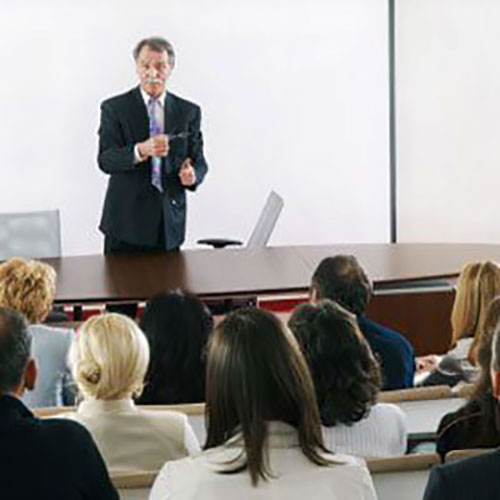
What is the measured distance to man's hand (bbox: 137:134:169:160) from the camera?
5.49 m

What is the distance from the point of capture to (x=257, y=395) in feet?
6.84

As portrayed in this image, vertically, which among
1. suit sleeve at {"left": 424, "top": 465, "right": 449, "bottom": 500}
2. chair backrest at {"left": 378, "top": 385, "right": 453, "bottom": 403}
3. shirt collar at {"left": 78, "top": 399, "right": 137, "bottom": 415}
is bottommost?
chair backrest at {"left": 378, "top": 385, "right": 453, "bottom": 403}

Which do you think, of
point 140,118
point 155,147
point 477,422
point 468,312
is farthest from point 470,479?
point 140,118

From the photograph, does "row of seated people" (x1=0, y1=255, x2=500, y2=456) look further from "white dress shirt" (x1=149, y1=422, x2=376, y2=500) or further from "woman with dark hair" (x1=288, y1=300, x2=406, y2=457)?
"white dress shirt" (x1=149, y1=422, x2=376, y2=500)

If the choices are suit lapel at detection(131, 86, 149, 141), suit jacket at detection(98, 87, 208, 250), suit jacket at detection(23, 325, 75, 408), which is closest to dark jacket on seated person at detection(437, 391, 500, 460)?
suit jacket at detection(23, 325, 75, 408)

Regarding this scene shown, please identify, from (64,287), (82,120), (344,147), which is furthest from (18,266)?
(344,147)

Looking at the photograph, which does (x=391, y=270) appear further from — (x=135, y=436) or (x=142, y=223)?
(x=135, y=436)

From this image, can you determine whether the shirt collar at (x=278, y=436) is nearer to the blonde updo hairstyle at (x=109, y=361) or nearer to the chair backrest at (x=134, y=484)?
the chair backrest at (x=134, y=484)

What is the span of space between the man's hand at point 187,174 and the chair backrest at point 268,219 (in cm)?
48

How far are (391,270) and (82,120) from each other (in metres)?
3.09

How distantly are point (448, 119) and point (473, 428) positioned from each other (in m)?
5.50

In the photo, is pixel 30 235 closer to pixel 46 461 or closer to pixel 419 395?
pixel 419 395

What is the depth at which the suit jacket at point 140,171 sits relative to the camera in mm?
5738

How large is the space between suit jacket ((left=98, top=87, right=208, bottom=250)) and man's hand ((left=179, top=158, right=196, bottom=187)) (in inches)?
1.8
